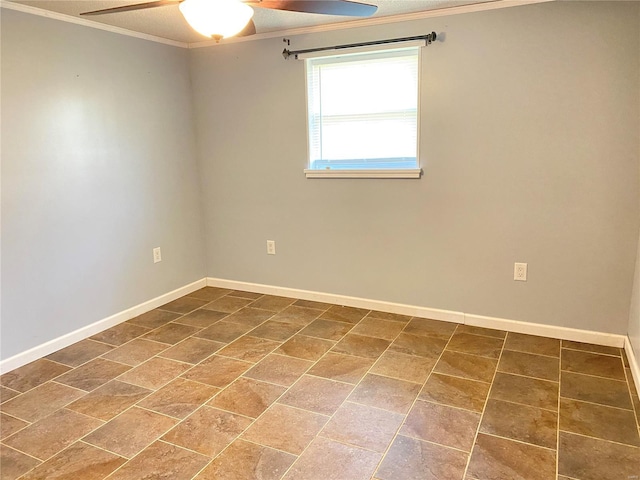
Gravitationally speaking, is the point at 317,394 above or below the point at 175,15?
below

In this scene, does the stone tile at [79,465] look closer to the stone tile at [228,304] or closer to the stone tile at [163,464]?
the stone tile at [163,464]

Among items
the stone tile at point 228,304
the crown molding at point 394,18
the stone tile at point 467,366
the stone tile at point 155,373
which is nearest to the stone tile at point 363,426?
the stone tile at point 467,366

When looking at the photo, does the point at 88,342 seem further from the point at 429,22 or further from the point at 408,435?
the point at 429,22

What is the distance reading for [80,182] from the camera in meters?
2.97

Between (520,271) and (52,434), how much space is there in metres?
2.75

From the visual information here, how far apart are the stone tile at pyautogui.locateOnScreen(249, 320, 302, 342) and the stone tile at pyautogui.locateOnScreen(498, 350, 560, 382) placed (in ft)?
4.38

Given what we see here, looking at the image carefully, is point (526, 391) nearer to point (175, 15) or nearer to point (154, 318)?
point (154, 318)

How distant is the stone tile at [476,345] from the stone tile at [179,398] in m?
1.48

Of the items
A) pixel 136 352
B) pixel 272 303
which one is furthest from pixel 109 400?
pixel 272 303

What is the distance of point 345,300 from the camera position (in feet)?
11.7

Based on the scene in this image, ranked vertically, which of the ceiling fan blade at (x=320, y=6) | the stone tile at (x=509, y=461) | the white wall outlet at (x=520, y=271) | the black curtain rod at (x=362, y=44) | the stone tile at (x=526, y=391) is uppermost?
the black curtain rod at (x=362, y=44)

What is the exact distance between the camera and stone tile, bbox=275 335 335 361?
2750mm

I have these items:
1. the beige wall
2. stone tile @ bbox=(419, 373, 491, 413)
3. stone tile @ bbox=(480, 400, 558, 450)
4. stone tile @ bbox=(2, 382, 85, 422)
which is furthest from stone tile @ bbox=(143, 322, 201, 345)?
stone tile @ bbox=(480, 400, 558, 450)

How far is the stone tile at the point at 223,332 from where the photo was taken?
302 cm
